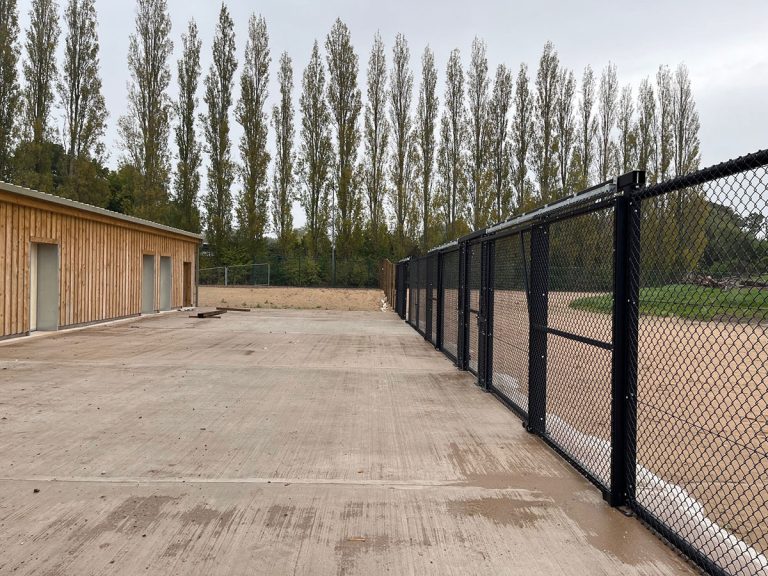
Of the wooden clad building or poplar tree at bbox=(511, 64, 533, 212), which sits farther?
poplar tree at bbox=(511, 64, 533, 212)

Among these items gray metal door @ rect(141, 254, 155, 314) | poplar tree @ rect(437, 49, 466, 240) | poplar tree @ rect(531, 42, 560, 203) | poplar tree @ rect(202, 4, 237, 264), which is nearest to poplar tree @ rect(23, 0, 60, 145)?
poplar tree @ rect(202, 4, 237, 264)

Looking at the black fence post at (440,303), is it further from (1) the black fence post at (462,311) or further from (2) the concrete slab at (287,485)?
(2) the concrete slab at (287,485)

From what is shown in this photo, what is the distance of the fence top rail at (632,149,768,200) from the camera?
7.10 feet

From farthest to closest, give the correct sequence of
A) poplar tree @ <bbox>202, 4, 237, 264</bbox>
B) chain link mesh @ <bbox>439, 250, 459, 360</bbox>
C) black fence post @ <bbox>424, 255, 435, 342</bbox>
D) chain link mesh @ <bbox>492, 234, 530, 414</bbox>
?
1. poplar tree @ <bbox>202, 4, 237, 264</bbox>
2. black fence post @ <bbox>424, 255, 435, 342</bbox>
3. chain link mesh @ <bbox>439, 250, 459, 360</bbox>
4. chain link mesh @ <bbox>492, 234, 530, 414</bbox>

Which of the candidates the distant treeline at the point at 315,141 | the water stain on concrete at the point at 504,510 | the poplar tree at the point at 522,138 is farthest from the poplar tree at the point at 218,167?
the water stain on concrete at the point at 504,510

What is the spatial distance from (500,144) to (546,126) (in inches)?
151

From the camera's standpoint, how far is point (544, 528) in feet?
10.1

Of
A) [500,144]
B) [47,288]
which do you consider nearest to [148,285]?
[47,288]

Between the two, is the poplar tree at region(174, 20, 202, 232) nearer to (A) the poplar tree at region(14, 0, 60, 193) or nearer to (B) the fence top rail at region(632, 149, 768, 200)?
(A) the poplar tree at region(14, 0, 60, 193)

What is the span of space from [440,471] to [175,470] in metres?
1.90

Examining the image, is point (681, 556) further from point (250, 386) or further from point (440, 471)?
point (250, 386)

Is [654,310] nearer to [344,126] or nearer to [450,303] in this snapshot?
[450,303]

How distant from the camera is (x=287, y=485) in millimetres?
3656

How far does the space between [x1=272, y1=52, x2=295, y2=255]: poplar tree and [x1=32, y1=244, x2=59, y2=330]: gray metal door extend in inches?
792
